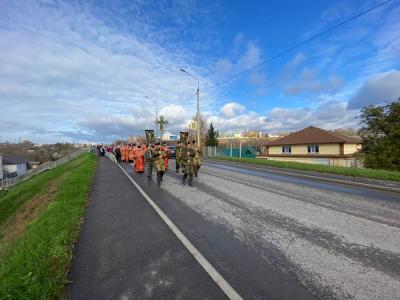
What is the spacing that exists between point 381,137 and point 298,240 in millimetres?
24663

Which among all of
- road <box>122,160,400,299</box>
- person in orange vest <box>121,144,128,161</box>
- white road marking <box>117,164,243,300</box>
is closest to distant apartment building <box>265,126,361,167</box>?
person in orange vest <box>121,144,128,161</box>

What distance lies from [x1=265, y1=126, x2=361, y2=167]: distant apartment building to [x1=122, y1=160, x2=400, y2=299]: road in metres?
32.1

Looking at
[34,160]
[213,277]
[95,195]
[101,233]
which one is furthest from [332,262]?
[34,160]

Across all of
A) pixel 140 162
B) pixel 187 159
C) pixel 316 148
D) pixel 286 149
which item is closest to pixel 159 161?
pixel 187 159

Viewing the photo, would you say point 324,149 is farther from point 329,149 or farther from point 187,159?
point 187,159

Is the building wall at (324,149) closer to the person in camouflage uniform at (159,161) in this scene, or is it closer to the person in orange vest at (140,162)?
the person in orange vest at (140,162)

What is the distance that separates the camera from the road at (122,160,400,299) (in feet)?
10.9

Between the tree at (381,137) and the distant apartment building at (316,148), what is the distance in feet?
34.3

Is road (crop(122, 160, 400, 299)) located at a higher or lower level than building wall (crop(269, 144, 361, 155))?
lower

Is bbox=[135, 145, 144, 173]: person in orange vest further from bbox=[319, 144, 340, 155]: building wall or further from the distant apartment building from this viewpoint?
bbox=[319, 144, 340, 155]: building wall

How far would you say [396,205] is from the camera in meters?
7.39

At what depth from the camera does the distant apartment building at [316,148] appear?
39.4 metres

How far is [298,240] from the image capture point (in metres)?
4.76

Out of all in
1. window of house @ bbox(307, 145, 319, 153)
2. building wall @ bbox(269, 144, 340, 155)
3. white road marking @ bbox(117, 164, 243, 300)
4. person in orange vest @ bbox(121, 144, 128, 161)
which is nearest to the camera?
white road marking @ bbox(117, 164, 243, 300)
